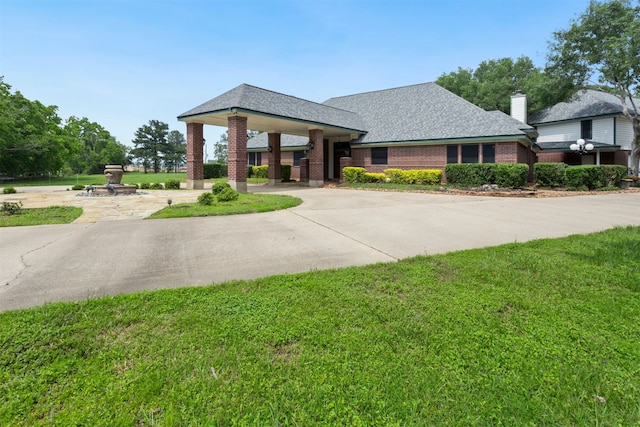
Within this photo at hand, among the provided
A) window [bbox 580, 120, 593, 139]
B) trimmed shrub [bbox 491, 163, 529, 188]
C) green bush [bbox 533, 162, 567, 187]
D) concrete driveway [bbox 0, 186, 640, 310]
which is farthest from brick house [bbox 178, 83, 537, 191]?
concrete driveway [bbox 0, 186, 640, 310]

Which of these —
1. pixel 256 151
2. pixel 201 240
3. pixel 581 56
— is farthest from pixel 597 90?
pixel 201 240

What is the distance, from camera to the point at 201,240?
614cm

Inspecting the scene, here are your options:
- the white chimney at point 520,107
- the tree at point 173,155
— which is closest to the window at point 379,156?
the white chimney at point 520,107

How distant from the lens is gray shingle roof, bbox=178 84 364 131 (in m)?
16.3

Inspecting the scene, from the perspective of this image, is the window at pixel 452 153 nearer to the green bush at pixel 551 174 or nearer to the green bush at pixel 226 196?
the green bush at pixel 551 174

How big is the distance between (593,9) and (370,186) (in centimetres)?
2221

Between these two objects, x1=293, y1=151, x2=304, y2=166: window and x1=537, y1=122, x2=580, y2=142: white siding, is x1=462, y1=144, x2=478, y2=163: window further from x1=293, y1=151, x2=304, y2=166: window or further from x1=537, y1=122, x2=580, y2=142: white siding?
x1=537, y1=122, x2=580, y2=142: white siding

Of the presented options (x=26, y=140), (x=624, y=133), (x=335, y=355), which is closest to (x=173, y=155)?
(x=26, y=140)

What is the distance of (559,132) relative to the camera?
98.9ft

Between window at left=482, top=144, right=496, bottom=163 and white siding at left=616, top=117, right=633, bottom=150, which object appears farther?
white siding at left=616, top=117, right=633, bottom=150

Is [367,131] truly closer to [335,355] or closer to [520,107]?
[520,107]

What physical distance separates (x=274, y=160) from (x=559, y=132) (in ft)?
86.0

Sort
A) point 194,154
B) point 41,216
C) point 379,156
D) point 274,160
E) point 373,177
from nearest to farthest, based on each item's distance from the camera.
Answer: point 41,216 → point 194,154 → point 373,177 → point 274,160 → point 379,156

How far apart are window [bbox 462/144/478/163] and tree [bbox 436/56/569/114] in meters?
14.5
